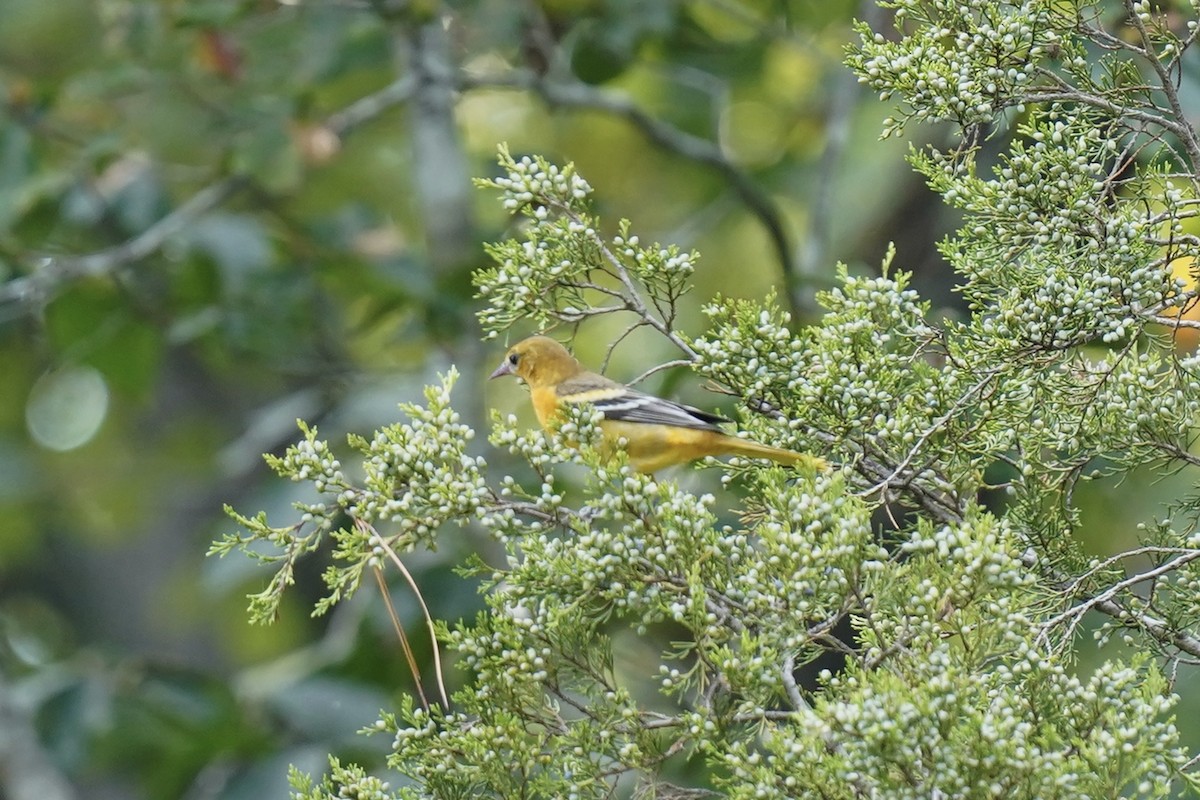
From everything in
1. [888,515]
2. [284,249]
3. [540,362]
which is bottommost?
[284,249]

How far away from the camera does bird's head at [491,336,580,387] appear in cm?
477

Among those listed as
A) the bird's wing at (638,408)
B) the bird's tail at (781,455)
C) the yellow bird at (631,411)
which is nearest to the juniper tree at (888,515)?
the bird's tail at (781,455)

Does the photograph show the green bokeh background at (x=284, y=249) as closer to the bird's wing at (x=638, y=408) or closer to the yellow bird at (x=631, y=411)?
the yellow bird at (x=631, y=411)

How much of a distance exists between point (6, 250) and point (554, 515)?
156 inches

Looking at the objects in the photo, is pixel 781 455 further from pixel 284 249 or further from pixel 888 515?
pixel 284 249

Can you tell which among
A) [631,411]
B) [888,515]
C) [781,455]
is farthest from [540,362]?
[888,515]

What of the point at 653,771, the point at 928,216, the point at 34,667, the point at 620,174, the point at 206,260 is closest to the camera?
the point at 653,771

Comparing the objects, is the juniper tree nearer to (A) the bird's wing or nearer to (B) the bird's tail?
(B) the bird's tail

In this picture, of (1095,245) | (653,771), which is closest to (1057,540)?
(1095,245)

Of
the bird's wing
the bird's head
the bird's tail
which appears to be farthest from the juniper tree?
the bird's head

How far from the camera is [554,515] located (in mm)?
2283

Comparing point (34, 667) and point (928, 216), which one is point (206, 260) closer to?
point (34, 667)

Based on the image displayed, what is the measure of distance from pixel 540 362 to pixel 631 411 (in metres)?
0.91

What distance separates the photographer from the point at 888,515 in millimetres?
2305
